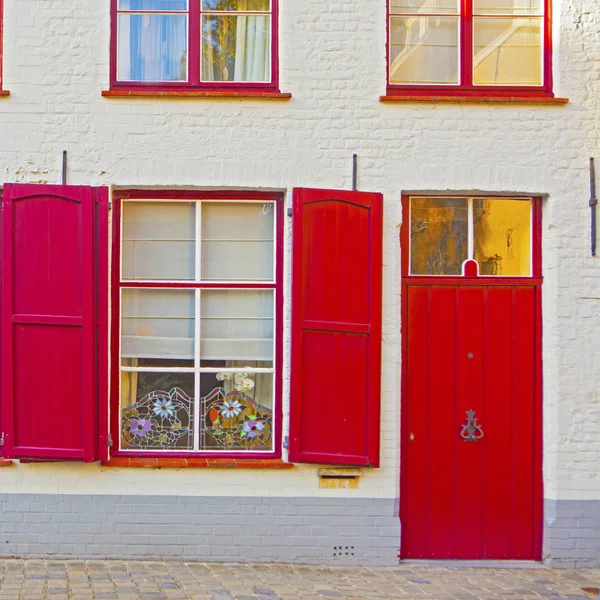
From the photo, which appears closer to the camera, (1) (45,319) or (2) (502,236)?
(1) (45,319)

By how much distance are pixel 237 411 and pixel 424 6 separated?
11.6 ft

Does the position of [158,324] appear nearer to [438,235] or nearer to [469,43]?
[438,235]

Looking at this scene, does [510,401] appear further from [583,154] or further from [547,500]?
[583,154]

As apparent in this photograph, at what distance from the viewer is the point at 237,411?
709cm

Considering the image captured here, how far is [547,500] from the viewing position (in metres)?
7.04

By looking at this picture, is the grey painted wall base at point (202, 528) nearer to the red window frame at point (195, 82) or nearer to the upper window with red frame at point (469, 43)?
the red window frame at point (195, 82)

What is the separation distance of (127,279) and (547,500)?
3.67 meters

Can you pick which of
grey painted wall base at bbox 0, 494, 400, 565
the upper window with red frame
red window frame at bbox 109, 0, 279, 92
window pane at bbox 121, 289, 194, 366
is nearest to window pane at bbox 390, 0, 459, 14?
the upper window with red frame

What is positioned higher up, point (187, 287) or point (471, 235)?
point (471, 235)

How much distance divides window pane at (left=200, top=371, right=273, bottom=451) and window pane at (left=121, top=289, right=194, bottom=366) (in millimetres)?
319

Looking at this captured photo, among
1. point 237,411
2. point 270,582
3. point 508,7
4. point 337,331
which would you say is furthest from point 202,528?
point 508,7

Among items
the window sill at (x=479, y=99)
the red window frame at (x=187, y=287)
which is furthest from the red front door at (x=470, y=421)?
the window sill at (x=479, y=99)

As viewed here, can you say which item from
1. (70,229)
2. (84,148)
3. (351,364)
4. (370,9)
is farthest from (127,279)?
(370,9)

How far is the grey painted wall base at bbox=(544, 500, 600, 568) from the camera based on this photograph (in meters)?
6.97
